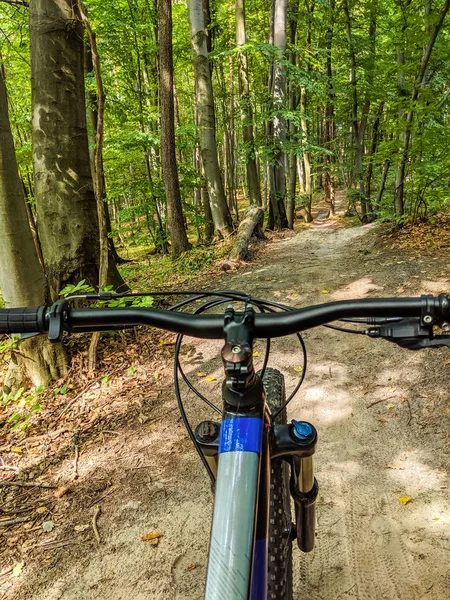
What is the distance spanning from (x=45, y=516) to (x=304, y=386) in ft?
7.83

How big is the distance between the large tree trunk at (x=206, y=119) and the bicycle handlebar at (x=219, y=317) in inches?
359

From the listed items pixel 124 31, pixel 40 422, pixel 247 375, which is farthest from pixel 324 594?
pixel 124 31

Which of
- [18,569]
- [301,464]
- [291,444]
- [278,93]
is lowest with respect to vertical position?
[18,569]

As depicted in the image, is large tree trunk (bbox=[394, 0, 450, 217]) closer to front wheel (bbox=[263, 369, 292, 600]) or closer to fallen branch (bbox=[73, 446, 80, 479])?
front wheel (bbox=[263, 369, 292, 600])

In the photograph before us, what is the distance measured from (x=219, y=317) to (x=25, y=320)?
1.99 ft

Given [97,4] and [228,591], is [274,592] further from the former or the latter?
[97,4]

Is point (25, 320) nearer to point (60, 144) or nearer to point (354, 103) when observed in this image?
point (60, 144)

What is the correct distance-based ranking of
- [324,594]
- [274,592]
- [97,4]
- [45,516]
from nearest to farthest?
[274,592]
[324,594]
[45,516]
[97,4]

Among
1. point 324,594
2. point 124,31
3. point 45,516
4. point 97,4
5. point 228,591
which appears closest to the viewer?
point 228,591

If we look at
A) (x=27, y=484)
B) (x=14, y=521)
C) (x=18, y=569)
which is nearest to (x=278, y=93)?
(x=27, y=484)

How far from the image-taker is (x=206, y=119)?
32.8 ft

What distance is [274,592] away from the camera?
1.34 meters

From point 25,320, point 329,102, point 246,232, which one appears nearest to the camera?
point 25,320

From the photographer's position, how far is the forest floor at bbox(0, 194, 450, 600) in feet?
6.77
